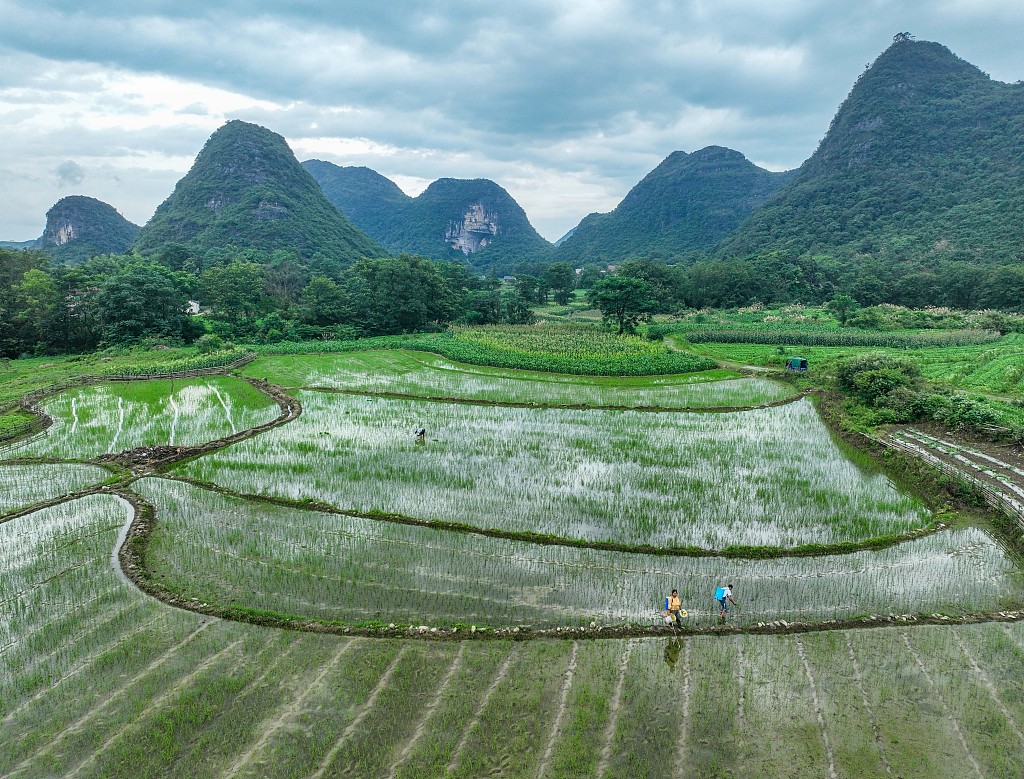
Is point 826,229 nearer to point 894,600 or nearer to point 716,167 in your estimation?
point 716,167

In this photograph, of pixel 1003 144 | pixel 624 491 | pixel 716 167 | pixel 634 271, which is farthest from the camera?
pixel 716 167

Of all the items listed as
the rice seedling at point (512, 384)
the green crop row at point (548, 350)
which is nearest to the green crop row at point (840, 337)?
the green crop row at point (548, 350)

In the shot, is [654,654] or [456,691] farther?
[654,654]

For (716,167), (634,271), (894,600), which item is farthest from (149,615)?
(716,167)

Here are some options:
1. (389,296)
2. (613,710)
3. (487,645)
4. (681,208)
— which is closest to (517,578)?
(487,645)

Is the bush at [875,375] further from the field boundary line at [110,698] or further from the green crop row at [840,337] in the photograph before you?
the field boundary line at [110,698]

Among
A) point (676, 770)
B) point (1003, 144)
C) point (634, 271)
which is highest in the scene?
point (1003, 144)
